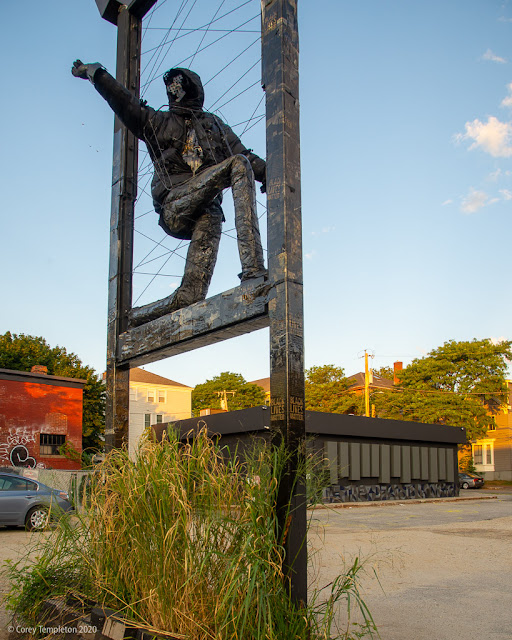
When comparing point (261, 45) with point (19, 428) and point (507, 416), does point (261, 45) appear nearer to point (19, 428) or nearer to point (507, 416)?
point (19, 428)

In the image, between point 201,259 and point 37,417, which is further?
point 37,417

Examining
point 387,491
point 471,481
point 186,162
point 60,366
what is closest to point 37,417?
point 60,366

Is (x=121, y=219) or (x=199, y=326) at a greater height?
(x=121, y=219)

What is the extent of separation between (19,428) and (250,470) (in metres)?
30.8

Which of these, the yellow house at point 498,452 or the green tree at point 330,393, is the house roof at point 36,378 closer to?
the green tree at point 330,393

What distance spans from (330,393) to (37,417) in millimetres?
26759

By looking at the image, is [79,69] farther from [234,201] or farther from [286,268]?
[286,268]

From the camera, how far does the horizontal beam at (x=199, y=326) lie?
4156mm

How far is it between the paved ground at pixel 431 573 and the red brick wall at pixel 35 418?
21.7 m

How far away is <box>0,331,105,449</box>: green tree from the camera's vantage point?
4116 centimetres

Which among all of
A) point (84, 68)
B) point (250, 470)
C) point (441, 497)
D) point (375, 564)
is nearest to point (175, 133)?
point (84, 68)

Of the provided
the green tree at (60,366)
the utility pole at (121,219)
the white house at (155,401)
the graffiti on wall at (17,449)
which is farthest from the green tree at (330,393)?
the utility pole at (121,219)

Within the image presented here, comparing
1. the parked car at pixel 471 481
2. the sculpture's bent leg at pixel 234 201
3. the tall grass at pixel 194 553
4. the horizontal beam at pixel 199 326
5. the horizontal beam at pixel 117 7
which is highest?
the horizontal beam at pixel 117 7

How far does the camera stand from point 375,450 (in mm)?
24688
